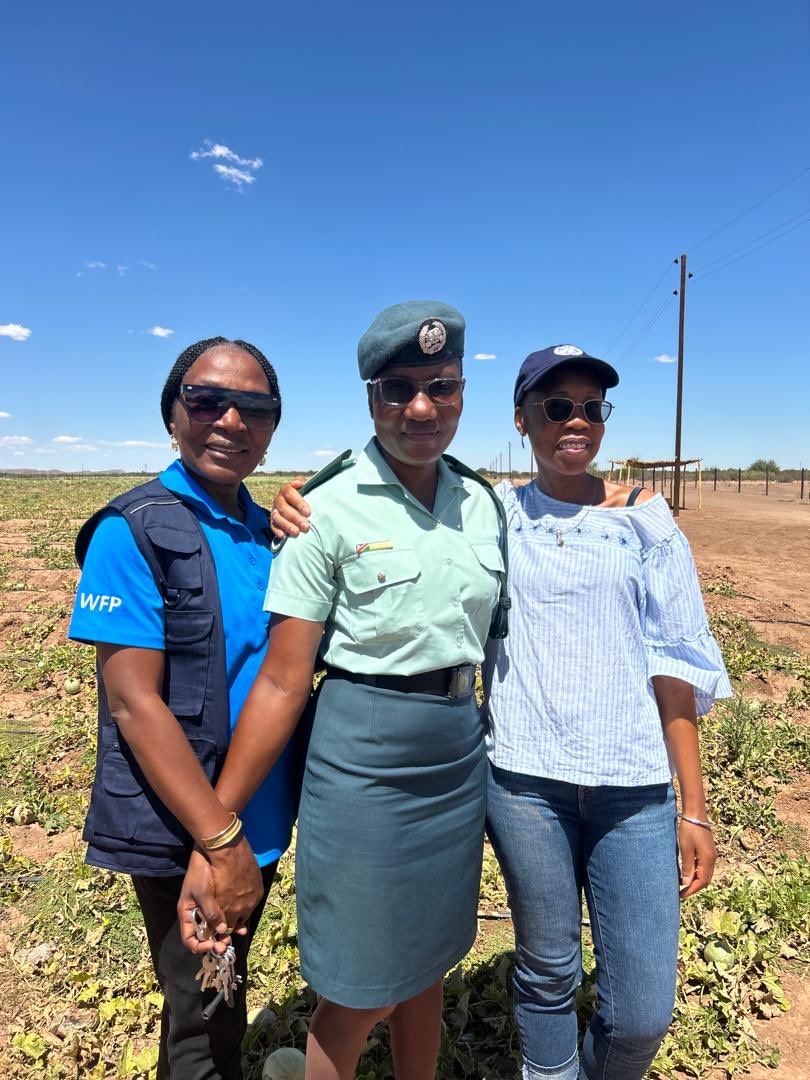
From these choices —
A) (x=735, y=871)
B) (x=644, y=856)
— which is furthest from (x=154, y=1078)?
(x=735, y=871)

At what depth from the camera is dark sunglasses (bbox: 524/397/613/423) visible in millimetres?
1867

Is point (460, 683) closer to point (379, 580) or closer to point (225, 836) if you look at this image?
point (379, 580)

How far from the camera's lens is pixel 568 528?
1.87m

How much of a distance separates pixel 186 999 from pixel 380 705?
2.99 ft

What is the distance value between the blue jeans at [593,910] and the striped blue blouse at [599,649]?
9 cm

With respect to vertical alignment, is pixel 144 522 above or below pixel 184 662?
above

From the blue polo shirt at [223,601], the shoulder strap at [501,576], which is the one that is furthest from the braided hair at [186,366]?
the shoulder strap at [501,576]

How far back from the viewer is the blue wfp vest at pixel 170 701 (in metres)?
1.53

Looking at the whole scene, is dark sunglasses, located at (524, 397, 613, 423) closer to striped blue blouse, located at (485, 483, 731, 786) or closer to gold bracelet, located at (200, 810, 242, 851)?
striped blue blouse, located at (485, 483, 731, 786)

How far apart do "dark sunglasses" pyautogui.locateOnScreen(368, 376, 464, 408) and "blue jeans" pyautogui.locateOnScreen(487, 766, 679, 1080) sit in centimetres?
106

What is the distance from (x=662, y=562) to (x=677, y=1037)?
2059 mm

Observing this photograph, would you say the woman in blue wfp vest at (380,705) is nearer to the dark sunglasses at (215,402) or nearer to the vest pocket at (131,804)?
the vest pocket at (131,804)

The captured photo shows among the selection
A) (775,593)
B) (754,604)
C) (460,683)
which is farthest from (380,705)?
(775,593)

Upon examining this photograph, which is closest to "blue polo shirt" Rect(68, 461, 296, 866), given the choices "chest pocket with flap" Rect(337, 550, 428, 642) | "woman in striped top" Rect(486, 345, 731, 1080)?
"chest pocket with flap" Rect(337, 550, 428, 642)
